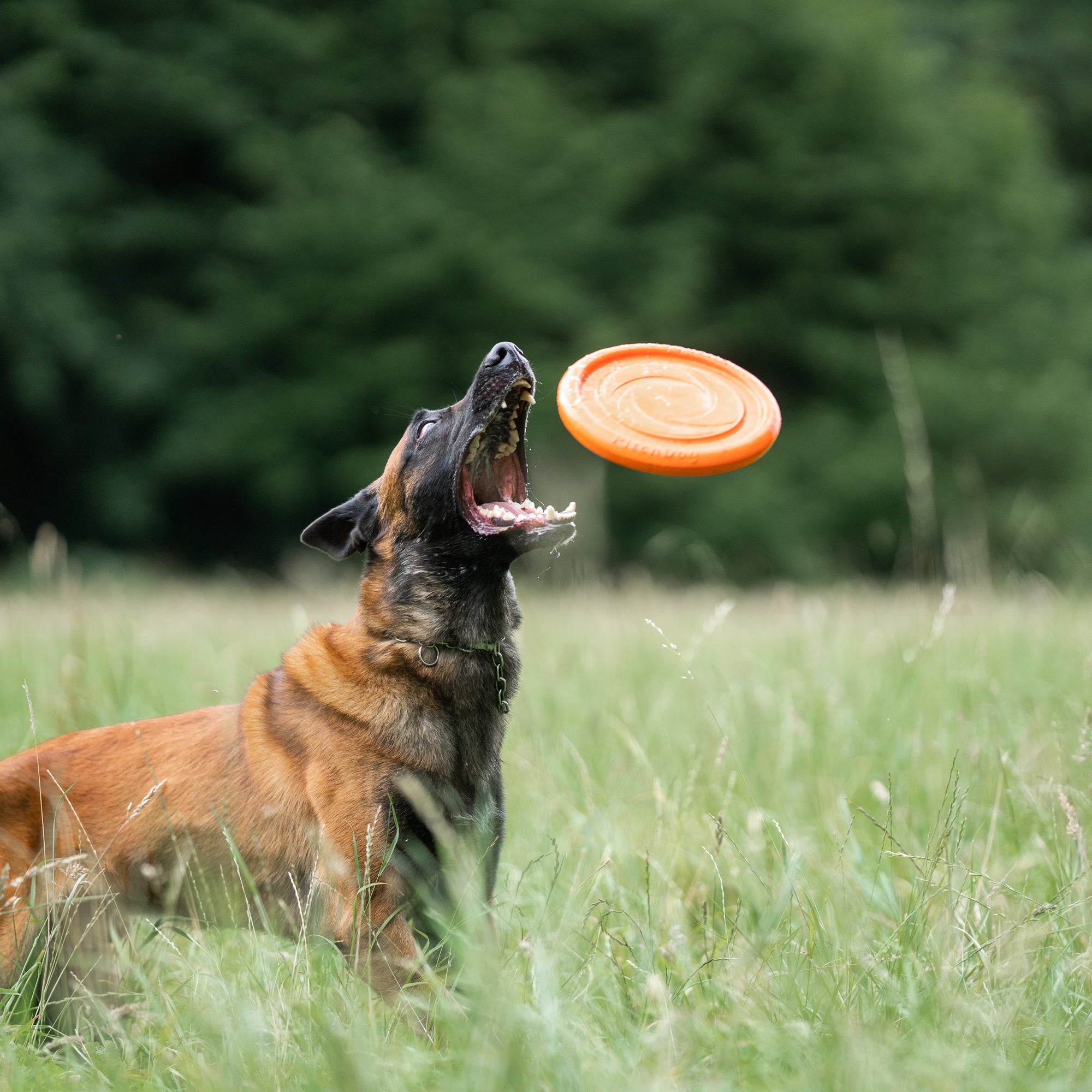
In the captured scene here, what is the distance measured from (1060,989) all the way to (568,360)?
41.6 ft

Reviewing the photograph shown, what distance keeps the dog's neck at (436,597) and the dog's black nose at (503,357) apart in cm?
56

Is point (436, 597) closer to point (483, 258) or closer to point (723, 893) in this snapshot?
point (723, 893)

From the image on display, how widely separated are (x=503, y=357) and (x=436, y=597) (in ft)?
2.48

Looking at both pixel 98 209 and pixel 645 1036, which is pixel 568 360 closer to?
pixel 98 209

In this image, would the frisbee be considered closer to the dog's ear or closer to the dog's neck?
the dog's neck

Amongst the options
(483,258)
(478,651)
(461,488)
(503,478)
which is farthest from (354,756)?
(483,258)

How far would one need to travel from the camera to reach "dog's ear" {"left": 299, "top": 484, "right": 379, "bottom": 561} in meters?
3.47

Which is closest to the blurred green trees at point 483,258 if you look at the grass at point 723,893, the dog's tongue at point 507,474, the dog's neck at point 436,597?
the grass at point 723,893

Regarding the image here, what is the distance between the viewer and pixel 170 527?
16250 millimetres

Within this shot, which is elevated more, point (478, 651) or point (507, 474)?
point (507, 474)

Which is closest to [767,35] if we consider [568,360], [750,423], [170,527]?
[568,360]

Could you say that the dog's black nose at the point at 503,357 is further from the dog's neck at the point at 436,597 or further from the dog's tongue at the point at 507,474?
the dog's neck at the point at 436,597

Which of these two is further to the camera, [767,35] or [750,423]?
[767,35]

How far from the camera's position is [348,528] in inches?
139
